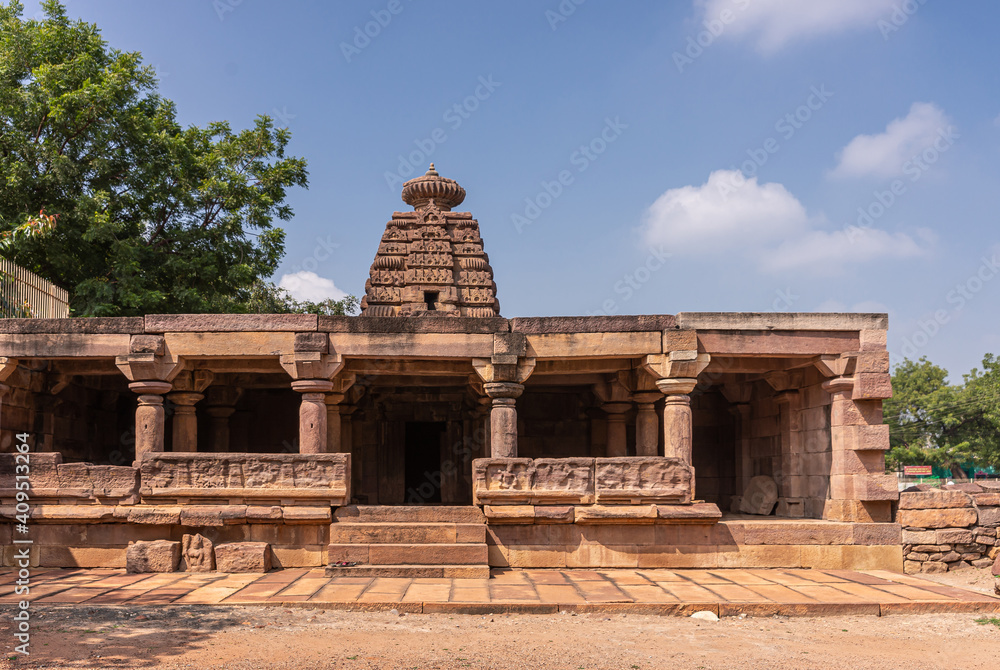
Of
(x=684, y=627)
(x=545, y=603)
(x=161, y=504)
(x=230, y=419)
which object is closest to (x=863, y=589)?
(x=684, y=627)

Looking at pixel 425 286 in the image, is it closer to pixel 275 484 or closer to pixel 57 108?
pixel 275 484

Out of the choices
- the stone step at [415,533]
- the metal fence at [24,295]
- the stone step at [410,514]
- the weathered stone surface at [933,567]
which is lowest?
the weathered stone surface at [933,567]

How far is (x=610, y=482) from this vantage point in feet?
33.3

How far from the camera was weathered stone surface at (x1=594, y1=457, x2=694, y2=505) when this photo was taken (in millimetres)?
10094

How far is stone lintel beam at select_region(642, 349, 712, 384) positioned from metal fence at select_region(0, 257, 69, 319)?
975 centimetres

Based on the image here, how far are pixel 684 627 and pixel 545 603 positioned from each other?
1318mm

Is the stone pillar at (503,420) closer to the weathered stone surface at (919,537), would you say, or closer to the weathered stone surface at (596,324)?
the weathered stone surface at (596,324)

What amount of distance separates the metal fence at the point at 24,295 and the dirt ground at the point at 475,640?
271 inches

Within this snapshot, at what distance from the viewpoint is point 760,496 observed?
12.7m

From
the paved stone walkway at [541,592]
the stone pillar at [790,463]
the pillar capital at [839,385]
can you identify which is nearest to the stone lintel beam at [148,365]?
the paved stone walkway at [541,592]

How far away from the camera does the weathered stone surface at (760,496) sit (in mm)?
12547

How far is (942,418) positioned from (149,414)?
41.3 metres

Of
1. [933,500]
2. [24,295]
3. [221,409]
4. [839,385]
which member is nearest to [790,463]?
[839,385]

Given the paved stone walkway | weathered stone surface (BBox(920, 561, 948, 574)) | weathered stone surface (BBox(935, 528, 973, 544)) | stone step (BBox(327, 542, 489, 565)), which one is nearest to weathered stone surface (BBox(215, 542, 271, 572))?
the paved stone walkway
